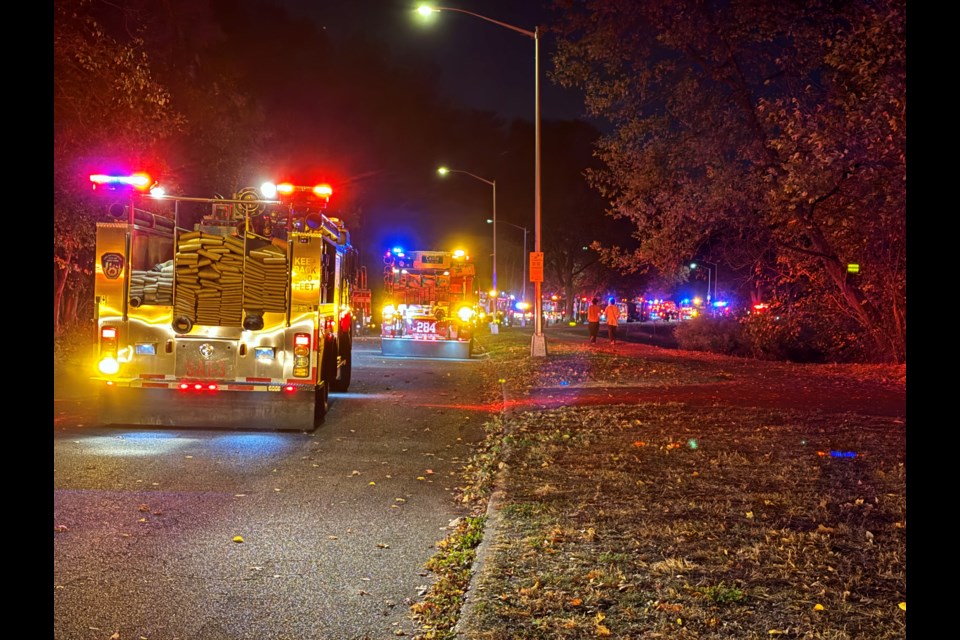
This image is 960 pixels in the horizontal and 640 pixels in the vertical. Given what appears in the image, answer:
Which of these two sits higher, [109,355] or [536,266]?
[536,266]

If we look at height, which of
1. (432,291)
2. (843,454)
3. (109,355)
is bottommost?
(843,454)

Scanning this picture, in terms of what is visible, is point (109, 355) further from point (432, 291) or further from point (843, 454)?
point (432, 291)

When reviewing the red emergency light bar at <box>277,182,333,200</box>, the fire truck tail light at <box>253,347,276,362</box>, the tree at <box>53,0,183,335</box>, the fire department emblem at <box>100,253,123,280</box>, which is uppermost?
the tree at <box>53,0,183,335</box>

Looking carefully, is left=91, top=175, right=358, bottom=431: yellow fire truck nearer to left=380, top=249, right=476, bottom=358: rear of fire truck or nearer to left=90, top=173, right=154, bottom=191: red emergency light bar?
left=90, top=173, right=154, bottom=191: red emergency light bar

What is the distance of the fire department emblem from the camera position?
9.46 meters

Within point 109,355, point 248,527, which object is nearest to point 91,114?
point 109,355

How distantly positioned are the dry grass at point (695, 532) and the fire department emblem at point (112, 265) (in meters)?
4.96

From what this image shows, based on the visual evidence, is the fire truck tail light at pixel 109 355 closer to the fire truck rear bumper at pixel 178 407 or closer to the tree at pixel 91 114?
the fire truck rear bumper at pixel 178 407

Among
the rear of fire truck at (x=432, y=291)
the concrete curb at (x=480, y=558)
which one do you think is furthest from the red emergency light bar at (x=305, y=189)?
the rear of fire truck at (x=432, y=291)

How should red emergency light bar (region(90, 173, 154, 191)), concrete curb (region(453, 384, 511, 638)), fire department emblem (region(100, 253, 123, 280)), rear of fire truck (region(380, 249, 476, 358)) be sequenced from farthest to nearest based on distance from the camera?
rear of fire truck (region(380, 249, 476, 358)) < fire department emblem (region(100, 253, 123, 280)) < red emergency light bar (region(90, 173, 154, 191)) < concrete curb (region(453, 384, 511, 638))

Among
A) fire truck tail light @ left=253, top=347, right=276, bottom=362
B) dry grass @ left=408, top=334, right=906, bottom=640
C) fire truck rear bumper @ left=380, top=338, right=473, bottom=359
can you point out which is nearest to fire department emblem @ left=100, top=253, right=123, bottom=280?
fire truck tail light @ left=253, top=347, right=276, bottom=362

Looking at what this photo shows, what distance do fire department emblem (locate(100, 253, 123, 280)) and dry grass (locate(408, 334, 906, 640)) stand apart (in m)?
4.96

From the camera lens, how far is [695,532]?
5.43 metres

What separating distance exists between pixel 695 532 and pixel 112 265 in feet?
24.8
